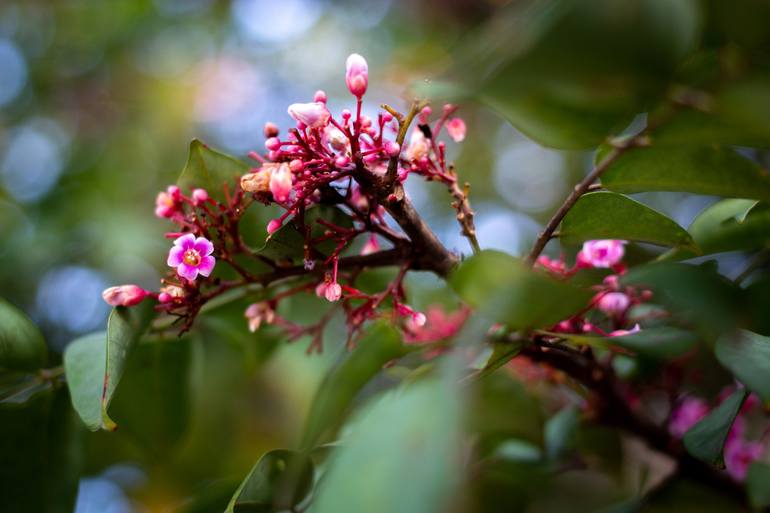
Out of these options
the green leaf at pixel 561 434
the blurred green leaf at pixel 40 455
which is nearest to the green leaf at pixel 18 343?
the blurred green leaf at pixel 40 455

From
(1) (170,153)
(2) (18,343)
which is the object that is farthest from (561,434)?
(1) (170,153)

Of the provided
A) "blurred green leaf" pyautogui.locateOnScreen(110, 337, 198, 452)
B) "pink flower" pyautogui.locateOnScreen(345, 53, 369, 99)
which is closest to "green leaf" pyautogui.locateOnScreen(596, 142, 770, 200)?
"pink flower" pyautogui.locateOnScreen(345, 53, 369, 99)

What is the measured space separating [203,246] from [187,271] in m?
0.03

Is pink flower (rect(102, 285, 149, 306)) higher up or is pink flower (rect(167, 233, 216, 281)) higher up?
pink flower (rect(167, 233, 216, 281))

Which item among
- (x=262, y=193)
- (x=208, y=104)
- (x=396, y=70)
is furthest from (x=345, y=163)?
(x=208, y=104)

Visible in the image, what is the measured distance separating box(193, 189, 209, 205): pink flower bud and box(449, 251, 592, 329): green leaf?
341 millimetres

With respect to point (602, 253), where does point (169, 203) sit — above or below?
above

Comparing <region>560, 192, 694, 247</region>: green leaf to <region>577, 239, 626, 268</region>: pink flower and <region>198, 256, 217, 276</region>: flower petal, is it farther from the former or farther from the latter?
<region>198, 256, 217, 276</region>: flower petal

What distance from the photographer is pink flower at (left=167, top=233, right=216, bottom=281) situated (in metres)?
0.72

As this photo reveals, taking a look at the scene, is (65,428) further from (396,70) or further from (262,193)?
(396,70)

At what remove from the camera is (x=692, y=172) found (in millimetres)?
638

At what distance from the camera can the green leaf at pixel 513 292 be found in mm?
521

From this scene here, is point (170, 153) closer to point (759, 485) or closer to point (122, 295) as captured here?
point (122, 295)

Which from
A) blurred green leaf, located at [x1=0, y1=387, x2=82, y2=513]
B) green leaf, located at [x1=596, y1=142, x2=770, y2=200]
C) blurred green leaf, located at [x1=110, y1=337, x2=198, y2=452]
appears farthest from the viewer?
blurred green leaf, located at [x1=110, y1=337, x2=198, y2=452]
